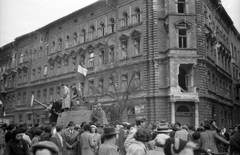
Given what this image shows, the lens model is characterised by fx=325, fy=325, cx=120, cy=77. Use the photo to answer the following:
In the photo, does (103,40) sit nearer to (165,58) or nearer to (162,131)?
(165,58)

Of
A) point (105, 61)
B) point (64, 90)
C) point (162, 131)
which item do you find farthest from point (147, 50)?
point (162, 131)

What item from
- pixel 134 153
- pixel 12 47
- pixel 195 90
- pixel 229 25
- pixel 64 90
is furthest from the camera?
pixel 12 47

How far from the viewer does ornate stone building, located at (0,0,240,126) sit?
28.0 meters

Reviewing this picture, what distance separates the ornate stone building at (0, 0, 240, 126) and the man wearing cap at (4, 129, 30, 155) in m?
20.8

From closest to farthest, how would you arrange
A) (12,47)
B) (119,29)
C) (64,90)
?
(64,90) → (119,29) → (12,47)

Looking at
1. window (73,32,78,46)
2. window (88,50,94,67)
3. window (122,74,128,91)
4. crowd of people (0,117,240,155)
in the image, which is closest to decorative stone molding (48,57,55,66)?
window (73,32,78,46)

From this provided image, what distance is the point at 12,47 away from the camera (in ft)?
171

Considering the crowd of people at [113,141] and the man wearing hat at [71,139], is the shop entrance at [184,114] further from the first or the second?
the man wearing hat at [71,139]

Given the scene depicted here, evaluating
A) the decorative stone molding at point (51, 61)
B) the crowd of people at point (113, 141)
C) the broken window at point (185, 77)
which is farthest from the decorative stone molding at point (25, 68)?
the crowd of people at point (113, 141)

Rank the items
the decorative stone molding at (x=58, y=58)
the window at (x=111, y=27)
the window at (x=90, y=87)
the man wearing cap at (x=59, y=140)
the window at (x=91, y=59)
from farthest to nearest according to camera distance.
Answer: the decorative stone molding at (x=58, y=58) < the window at (x=91, y=59) < the window at (x=90, y=87) < the window at (x=111, y=27) < the man wearing cap at (x=59, y=140)

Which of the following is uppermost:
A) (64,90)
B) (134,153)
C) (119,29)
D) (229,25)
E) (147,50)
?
(229,25)

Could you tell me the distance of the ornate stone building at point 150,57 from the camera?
28047 millimetres

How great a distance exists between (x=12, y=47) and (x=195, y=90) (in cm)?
3434

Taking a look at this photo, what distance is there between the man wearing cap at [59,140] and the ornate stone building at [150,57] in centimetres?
1839
